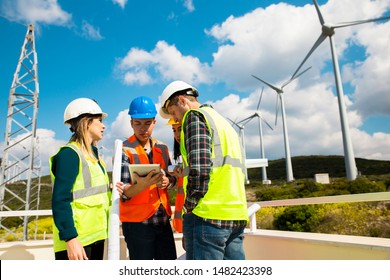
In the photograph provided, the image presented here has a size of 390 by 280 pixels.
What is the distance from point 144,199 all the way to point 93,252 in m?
0.63

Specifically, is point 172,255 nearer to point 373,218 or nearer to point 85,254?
point 85,254

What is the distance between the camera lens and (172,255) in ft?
9.81

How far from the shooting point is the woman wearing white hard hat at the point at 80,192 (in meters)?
2.29

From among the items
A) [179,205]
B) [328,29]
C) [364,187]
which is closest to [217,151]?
[179,205]

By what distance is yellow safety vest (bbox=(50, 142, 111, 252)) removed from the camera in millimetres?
2418

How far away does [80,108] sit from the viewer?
109 inches

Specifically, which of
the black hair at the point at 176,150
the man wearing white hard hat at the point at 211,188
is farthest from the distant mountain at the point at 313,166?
the man wearing white hard hat at the point at 211,188

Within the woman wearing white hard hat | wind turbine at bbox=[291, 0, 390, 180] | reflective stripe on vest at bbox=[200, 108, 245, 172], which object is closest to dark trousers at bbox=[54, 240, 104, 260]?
the woman wearing white hard hat

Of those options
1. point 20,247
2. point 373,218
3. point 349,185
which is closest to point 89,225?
point 20,247

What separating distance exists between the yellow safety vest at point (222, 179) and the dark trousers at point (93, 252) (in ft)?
3.10

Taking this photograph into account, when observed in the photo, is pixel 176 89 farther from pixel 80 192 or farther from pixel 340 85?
pixel 340 85

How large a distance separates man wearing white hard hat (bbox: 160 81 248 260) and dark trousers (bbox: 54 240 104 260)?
80 cm

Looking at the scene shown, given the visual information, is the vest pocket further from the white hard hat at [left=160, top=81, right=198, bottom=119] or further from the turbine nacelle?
the turbine nacelle

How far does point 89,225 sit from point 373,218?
29.0ft
